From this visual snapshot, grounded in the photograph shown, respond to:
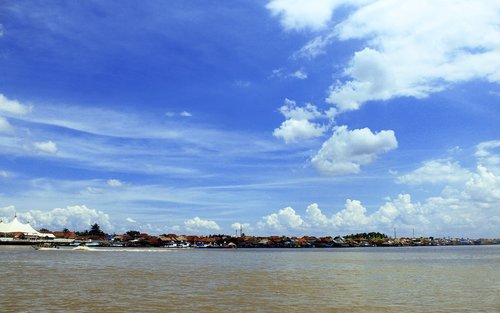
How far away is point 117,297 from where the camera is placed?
29.2 metres

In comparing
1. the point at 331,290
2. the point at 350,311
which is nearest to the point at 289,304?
the point at 350,311

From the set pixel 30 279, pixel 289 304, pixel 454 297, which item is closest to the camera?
pixel 289 304

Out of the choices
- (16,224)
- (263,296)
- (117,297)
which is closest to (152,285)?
(117,297)

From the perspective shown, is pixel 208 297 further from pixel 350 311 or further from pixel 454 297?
pixel 454 297

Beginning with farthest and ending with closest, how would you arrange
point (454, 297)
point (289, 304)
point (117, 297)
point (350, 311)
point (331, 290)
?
point (331, 290) < point (454, 297) < point (117, 297) < point (289, 304) < point (350, 311)

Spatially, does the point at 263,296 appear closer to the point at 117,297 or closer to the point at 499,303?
the point at 117,297

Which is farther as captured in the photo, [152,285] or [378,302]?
[152,285]

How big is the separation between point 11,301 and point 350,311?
1898 centimetres

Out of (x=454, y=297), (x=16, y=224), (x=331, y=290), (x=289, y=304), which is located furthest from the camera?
(x=16, y=224)

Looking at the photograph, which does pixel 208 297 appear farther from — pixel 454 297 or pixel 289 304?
pixel 454 297

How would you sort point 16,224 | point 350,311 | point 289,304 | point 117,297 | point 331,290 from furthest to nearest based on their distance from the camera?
1. point 16,224
2. point 331,290
3. point 117,297
4. point 289,304
5. point 350,311

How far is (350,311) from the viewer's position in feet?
82.7

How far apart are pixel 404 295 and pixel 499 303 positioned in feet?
19.5

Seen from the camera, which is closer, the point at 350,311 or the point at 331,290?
the point at 350,311
